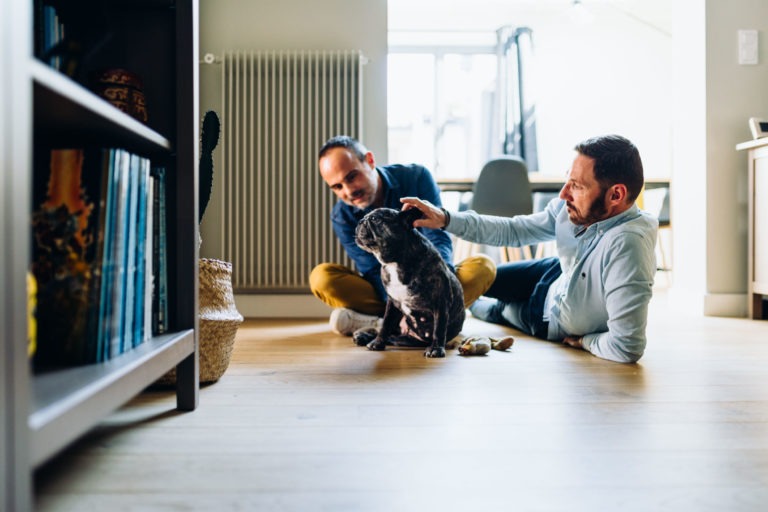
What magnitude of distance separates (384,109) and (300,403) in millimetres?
2066

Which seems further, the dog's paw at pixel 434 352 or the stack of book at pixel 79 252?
the dog's paw at pixel 434 352

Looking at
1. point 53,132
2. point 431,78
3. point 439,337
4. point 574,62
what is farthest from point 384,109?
point 574,62

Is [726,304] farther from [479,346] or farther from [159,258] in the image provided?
[159,258]

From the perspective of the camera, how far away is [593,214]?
1639mm

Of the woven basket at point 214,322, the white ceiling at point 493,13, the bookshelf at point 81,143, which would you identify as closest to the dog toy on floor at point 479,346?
the woven basket at point 214,322

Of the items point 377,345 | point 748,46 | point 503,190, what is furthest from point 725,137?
point 377,345

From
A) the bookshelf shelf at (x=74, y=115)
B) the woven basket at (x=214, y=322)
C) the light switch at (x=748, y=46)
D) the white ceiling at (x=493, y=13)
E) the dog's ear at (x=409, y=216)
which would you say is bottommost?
the woven basket at (x=214, y=322)

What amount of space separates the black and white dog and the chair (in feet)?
5.35

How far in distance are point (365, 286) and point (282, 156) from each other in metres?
1.03

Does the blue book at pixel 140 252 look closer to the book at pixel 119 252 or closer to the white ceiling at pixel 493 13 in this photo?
the book at pixel 119 252

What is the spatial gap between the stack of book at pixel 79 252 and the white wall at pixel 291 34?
6.80 ft

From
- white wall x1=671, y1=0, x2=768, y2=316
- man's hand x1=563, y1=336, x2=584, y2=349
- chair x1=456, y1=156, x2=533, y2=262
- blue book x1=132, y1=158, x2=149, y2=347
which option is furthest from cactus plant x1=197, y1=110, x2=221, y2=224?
white wall x1=671, y1=0, x2=768, y2=316

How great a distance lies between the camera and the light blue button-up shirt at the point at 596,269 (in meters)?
1.52

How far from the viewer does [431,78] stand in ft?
18.6
